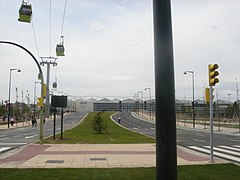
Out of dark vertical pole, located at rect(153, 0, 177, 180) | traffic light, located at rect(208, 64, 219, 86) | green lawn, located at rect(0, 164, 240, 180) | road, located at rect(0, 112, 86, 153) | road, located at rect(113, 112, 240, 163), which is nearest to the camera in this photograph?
dark vertical pole, located at rect(153, 0, 177, 180)

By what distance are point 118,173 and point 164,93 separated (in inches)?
283

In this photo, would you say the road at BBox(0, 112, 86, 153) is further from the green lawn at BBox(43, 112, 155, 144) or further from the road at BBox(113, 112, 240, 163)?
the road at BBox(113, 112, 240, 163)

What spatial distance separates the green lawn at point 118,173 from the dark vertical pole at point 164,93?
19.7 ft

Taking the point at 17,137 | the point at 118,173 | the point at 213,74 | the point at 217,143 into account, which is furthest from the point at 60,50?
the point at 118,173

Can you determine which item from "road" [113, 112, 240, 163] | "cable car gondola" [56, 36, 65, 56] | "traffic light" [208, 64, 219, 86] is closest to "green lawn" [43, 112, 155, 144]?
"road" [113, 112, 240, 163]

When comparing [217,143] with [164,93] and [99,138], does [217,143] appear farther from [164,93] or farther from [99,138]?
[164,93]

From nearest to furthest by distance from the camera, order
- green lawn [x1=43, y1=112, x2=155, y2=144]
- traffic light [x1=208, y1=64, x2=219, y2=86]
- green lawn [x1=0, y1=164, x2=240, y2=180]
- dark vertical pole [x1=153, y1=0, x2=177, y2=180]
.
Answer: dark vertical pole [x1=153, y1=0, x2=177, y2=180], green lawn [x1=0, y1=164, x2=240, y2=180], traffic light [x1=208, y1=64, x2=219, y2=86], green lawn [x1=43, y1=112, x2=155, y2=144]

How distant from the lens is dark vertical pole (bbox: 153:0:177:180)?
332 cm

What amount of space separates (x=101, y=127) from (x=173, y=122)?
1323 inches

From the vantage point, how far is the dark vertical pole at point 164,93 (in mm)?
3320

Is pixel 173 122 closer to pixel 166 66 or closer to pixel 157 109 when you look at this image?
pixel 157 109

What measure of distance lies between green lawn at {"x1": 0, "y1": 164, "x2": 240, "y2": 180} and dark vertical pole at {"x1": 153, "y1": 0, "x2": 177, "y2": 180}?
236 inches

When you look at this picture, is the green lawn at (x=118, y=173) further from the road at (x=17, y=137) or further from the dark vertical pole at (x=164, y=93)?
the road at (x=17, y=137)

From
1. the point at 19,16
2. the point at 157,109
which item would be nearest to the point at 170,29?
the point at 157,109
